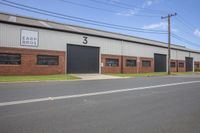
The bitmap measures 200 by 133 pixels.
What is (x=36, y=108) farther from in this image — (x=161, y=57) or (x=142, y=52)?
(x=161, y=57)

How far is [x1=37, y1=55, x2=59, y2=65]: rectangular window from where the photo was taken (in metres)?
27.2

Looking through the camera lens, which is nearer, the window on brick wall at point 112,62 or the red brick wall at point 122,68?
the red brick wall at point 122,68

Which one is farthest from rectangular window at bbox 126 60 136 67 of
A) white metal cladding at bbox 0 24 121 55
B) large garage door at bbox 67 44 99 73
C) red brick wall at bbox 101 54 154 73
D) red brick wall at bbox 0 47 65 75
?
red brick wall at bbox 0 47 65 75

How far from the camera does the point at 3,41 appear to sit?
24031 millimetres

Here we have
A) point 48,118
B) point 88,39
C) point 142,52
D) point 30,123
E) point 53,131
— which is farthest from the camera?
point 142,52

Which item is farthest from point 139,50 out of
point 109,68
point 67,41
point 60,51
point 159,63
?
point 60,51

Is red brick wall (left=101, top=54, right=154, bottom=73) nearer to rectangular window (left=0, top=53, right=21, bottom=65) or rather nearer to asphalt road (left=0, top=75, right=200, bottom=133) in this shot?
rectangular window (left=0, top=53, right=21, bottom=65)

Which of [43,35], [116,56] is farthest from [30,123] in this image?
[116,56]

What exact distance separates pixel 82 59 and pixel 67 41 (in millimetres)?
3802

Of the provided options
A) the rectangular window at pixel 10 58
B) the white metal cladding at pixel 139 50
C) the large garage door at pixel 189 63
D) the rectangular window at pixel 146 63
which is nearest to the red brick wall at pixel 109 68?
the white metal cladding at pixel 139 50

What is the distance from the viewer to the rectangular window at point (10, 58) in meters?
24.2

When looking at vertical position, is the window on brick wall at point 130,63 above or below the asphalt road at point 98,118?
above

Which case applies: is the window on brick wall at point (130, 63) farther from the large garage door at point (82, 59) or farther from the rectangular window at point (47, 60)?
the rectangular window at point (47, 60)

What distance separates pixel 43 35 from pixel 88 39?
24.1 feet
